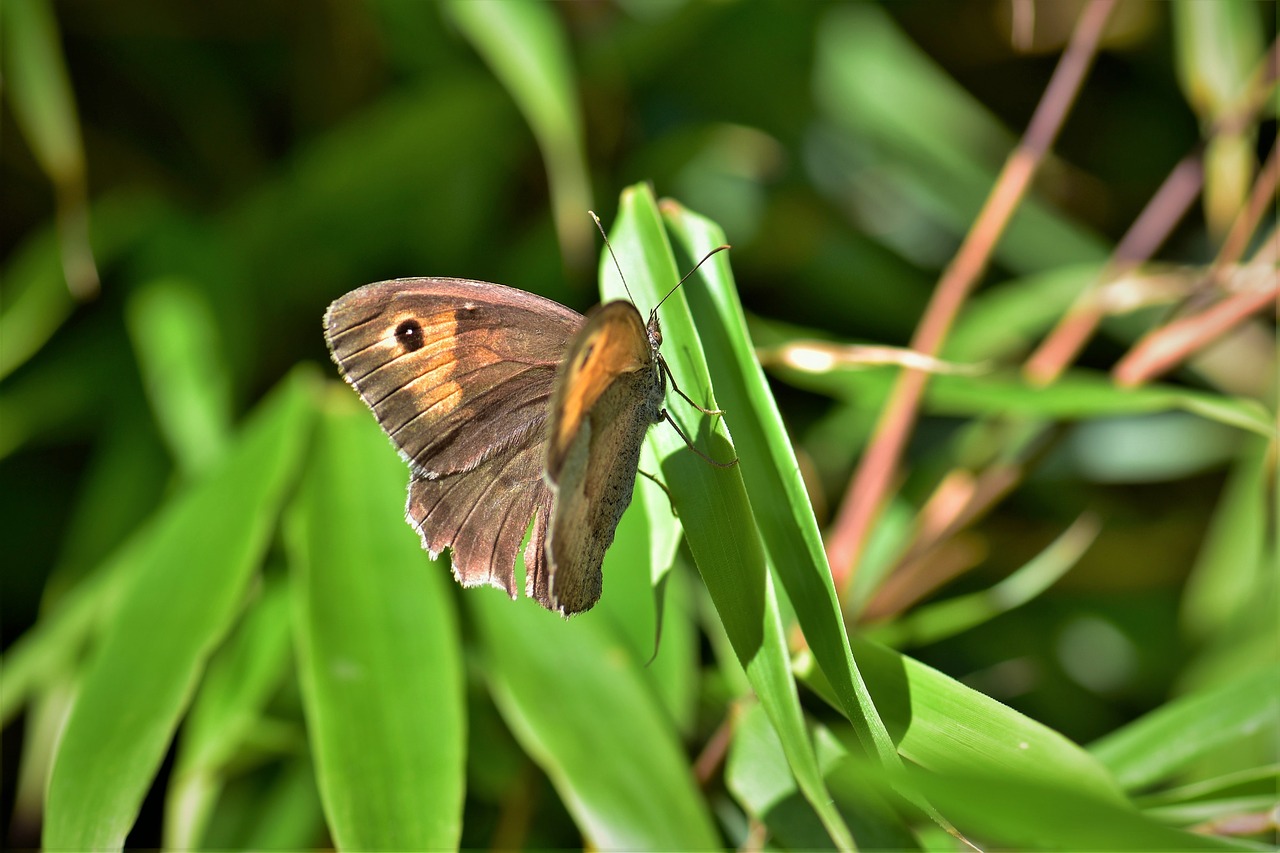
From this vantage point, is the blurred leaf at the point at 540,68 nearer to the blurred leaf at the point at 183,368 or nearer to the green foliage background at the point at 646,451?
the green foliage background at the point at 646,451

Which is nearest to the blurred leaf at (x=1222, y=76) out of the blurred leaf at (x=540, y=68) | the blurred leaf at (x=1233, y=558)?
the blurred leaf at (x=1233, y=558)

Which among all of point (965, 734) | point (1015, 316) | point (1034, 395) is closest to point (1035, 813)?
point (965, 734)

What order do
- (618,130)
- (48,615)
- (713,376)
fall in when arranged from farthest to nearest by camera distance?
(618,130), (48,615), (713,376)

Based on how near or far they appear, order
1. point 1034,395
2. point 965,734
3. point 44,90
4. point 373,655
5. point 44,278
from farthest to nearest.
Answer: point 44,278 < point 44,90 < point 1034,395 < point 373,655 < point 965,734

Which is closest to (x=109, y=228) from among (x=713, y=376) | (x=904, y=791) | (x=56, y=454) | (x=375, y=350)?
(x=56, y=454)

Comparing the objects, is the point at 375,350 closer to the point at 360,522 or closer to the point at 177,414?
the point at 360,522

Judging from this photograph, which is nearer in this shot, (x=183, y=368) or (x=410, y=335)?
(x=410, y=335)

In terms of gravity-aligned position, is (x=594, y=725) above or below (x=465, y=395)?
below

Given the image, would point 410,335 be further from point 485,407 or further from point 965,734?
point 965,734
